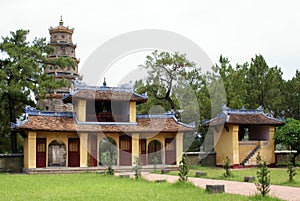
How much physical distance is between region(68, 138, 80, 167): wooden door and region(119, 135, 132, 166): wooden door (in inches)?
120

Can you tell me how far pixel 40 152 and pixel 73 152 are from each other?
7.37ft

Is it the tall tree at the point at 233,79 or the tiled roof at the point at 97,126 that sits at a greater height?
the tall tree at the point at 233,79

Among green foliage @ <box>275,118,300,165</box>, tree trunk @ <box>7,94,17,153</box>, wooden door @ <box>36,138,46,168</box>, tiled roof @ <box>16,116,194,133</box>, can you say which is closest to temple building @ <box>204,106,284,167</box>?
green foliage @ <box>275,118,300,165</box>

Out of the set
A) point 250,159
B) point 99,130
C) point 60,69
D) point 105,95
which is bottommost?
point 250,159

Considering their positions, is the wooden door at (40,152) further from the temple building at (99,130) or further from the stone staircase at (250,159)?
the stone staircase at (250,159)

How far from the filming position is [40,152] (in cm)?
2869

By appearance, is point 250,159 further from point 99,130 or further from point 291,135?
point 99,130

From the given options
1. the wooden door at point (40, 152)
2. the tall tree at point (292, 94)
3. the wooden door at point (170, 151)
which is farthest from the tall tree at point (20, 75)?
the tall tree at point (292, 94)

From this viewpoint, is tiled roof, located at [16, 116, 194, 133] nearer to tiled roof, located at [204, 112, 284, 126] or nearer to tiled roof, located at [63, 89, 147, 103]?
tiled roof, located at [63, 89, 147, 103]

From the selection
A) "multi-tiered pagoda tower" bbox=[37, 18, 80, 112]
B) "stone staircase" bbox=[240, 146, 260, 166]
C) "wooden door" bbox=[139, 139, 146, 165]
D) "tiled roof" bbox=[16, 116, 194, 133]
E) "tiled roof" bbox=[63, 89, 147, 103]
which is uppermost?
"multi-tiered pagoda tower" bbox=[37, 18, 80, 112]

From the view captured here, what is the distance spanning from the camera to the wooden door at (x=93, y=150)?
2981 centimetres

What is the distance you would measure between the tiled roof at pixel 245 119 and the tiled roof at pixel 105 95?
5.79 metres

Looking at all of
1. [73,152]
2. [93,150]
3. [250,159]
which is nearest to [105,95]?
[93,150]

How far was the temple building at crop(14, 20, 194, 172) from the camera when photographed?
93.8ft
